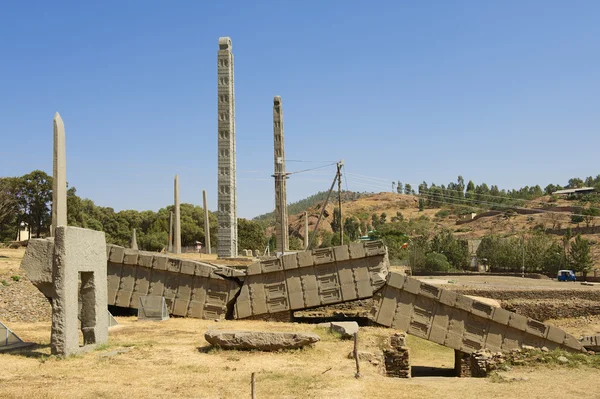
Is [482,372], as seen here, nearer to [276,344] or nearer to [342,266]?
[342,266]

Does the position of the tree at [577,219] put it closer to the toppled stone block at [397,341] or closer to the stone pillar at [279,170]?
the stone pillar at [279,170]

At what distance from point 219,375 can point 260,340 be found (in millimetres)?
2036

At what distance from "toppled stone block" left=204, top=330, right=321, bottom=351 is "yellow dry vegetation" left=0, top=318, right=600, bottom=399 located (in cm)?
17

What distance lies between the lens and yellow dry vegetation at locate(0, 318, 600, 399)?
9.55 metres

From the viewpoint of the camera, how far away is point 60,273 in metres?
11.3

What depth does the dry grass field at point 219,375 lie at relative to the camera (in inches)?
377

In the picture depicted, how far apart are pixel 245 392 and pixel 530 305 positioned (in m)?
28.3

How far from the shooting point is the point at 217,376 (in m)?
10.7

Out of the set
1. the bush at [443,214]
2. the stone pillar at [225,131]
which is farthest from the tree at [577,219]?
the stone pillar at [225,131]

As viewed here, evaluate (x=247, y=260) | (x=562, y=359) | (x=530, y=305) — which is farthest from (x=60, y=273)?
(x=530, y=305)

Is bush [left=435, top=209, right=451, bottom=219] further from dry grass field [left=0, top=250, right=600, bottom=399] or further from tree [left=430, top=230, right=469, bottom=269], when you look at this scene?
dry grass field [left=0, top=250, right=600, bottom=399]

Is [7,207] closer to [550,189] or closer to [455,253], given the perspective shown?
[455,253]

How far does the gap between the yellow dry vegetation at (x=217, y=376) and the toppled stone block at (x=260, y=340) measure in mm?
170

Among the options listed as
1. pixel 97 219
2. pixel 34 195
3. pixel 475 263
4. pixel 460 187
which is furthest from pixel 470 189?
pixel 34 195
